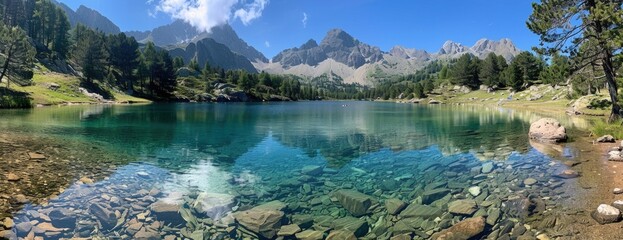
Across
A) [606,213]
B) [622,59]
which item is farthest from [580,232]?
[622,59]

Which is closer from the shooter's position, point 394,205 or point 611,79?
point 394,205

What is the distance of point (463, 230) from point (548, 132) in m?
25.2

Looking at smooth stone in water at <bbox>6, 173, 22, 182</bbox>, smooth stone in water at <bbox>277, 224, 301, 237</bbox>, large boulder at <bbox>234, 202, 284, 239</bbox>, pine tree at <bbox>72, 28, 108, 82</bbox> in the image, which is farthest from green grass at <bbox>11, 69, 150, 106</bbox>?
smooth stone in water at <bbox>277, 224, 301, 237</bbox>

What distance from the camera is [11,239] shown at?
1058 cm

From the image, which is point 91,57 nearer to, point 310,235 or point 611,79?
point 310,235

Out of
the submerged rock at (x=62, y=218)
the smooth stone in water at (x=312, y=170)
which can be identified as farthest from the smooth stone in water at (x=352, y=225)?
the submerged rock at (x=62, y=218)

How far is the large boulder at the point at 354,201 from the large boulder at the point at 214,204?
4.87m

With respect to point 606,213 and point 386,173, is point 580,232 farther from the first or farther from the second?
point 386,173

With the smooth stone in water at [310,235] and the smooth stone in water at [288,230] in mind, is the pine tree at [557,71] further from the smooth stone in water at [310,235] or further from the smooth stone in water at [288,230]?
the smooth stone in water at [288,230]

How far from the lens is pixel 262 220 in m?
12.6

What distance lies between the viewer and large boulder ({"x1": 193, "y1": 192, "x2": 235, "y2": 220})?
Answer: 13.6m

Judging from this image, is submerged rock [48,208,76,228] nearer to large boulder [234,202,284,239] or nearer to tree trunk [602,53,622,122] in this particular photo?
large boulder [234,202,284,239]

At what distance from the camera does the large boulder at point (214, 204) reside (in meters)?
13.6

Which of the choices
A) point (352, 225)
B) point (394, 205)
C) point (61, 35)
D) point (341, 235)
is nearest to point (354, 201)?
point (394, 205)
